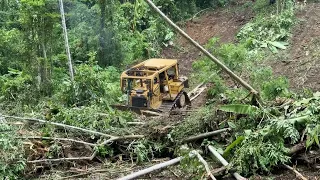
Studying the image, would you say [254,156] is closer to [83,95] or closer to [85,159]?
[85,159]

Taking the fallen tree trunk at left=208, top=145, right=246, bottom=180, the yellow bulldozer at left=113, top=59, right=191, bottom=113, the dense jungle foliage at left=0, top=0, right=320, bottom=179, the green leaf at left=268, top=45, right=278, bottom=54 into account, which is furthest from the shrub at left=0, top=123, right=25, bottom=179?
the green leaf at left=268, top=45, right=278, bottom=54

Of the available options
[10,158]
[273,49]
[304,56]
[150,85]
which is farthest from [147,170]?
[273,49]

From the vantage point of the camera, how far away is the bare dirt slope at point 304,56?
13.1 m

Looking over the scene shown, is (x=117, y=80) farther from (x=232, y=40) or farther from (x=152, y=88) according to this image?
(x=232, y=40)

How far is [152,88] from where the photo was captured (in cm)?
1089

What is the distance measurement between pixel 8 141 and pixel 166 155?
111 inches

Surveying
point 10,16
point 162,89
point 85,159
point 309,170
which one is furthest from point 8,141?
point 10,16

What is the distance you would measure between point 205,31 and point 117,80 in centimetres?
778

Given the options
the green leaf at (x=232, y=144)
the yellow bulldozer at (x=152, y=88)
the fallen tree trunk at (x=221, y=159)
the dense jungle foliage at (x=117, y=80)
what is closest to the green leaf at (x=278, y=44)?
the dense jungle foliage at (x=117, y=80)

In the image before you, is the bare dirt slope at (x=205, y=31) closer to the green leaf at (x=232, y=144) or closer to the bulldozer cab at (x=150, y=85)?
the bulldozer cab at (x=150, y=85)

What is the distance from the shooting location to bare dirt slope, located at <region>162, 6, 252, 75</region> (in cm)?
2072

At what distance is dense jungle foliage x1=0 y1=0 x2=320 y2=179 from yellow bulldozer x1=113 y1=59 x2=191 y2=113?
2.55ft

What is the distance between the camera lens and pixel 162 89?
39.3 feet

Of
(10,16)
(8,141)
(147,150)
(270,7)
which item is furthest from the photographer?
(270,7)
